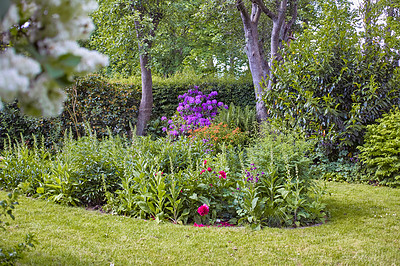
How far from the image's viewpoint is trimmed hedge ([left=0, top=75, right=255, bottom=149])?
8.02 metres

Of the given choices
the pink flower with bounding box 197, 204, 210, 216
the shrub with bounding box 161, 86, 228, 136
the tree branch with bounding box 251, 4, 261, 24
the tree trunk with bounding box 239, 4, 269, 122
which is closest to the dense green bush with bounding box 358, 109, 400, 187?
the tree trunk with bounding box 239, 4, 269, 122

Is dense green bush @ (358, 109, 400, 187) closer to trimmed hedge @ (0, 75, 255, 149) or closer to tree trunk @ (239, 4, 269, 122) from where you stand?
tree trunk @ (239, 4, 269, 122)

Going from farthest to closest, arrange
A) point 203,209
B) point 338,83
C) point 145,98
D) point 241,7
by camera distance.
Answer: point 145,98 < point 241,7 < point 338,83 < point 203,209

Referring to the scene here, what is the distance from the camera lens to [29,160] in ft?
16.3

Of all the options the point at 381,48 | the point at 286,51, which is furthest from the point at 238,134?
the point at 381,48

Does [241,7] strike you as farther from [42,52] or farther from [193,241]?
[42,52]

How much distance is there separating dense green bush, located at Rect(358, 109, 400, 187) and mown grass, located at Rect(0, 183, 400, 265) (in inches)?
67.9

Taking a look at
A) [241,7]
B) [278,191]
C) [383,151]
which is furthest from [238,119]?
[278,191]

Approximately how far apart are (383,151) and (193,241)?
4205 millimetres

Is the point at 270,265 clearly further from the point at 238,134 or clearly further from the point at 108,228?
→ the point at 238,134

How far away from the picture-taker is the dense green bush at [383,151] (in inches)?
205

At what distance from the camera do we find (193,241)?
2.96 metres

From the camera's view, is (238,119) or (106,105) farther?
(106,105)

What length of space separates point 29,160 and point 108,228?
2.56 m
